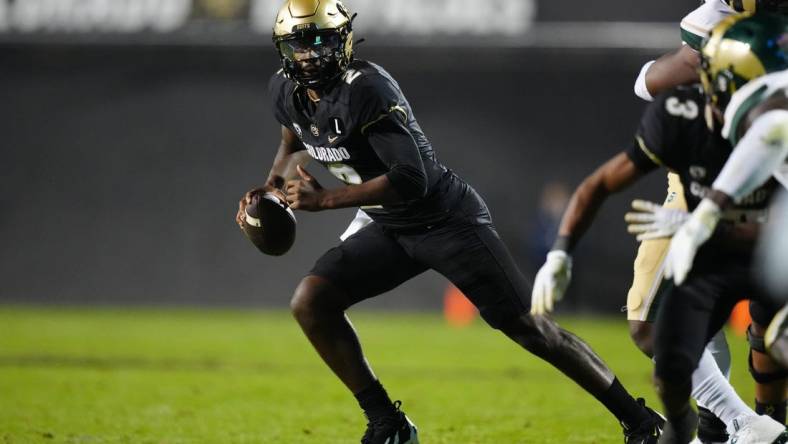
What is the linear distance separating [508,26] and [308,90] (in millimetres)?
7615

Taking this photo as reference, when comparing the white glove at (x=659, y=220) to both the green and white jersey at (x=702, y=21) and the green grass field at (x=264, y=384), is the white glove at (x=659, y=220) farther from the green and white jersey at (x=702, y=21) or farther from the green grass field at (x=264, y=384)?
the green grass field at (x=264, y=384)

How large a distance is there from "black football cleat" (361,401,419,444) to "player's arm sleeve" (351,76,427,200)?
910mm

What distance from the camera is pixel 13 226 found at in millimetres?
14867

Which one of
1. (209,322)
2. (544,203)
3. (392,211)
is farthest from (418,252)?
(544,203)

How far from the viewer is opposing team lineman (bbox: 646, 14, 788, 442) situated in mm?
3352

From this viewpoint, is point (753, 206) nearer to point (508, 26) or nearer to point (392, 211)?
point (392, 211)

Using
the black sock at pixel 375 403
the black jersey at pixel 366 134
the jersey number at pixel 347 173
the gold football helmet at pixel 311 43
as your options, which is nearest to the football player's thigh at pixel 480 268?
the black jersey at pixel 366 134

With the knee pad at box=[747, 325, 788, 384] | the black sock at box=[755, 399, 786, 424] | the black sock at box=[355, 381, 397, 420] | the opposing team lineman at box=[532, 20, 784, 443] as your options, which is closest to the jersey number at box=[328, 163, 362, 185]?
the black sock at box=[355, 381, 397, 420]

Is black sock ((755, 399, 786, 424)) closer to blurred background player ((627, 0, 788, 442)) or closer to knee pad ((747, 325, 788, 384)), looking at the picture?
blurred background player ((627, 0, 788, 442))

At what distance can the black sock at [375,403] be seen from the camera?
4.48 metres

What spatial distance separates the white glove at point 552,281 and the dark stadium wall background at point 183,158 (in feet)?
35.4

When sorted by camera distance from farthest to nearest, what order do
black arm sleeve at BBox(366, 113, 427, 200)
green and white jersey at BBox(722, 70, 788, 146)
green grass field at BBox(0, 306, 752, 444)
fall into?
green grass field at BBox(0, 306, 752, 444) → black arm sleeve at BBox(366, 113, 427, 200) → green and white jersey at BBox(722, 70, 788, 146)

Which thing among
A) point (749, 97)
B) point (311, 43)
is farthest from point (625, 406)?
point (311, 43)

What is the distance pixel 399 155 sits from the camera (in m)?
4.26
